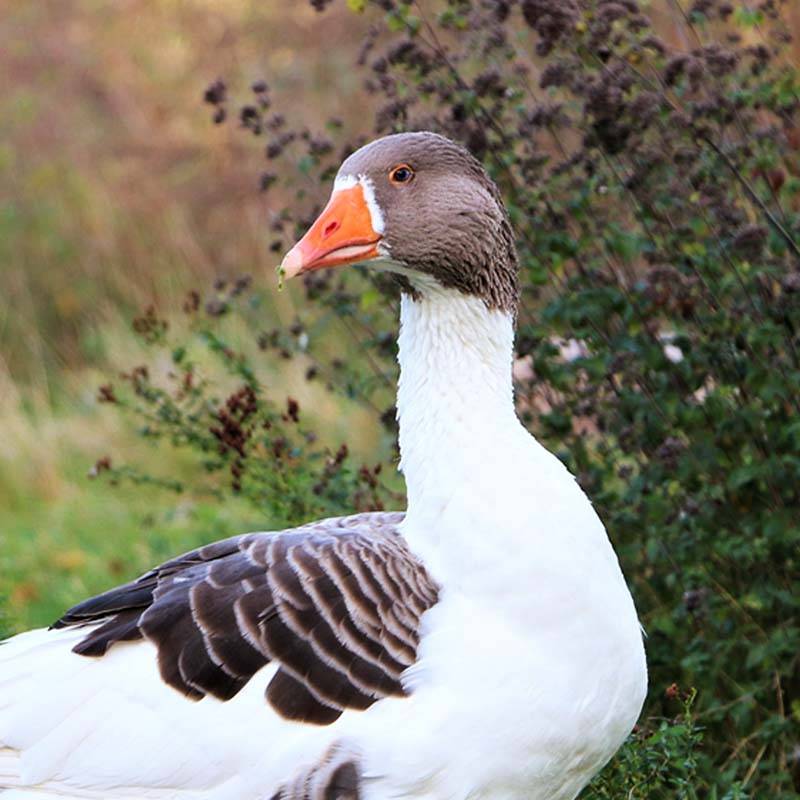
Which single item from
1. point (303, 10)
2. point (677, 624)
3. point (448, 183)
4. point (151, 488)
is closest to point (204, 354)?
point (151, 488)

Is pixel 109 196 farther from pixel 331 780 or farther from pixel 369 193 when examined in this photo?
pixel 331 780

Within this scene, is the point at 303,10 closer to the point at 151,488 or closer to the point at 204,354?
the point at 204,354

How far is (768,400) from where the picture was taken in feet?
14.1

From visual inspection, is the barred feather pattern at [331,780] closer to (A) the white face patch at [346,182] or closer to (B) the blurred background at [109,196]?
(A) the white face patch at [346,182]

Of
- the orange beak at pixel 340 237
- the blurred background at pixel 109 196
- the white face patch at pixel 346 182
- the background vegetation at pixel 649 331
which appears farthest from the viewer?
the blurred background at pixel 109 196

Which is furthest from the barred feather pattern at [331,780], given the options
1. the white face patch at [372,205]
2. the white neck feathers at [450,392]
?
the white face patch at [372,205]

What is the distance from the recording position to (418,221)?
3.55 m

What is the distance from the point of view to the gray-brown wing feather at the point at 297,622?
339cm

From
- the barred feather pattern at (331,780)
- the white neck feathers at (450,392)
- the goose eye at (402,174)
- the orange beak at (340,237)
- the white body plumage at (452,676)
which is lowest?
the barred feather pattern at (331,780)

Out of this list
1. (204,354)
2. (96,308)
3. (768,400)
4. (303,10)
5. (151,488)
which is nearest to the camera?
(768,400)

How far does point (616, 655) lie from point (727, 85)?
6.55 feet

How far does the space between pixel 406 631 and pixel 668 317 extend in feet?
5.31

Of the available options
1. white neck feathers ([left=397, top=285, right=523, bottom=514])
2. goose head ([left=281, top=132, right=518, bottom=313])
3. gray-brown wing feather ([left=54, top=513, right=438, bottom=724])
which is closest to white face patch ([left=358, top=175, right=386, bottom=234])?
goose head ([left=281, top=132, right=518, bottom=313])

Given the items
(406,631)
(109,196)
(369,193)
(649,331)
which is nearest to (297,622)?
(406,631)
